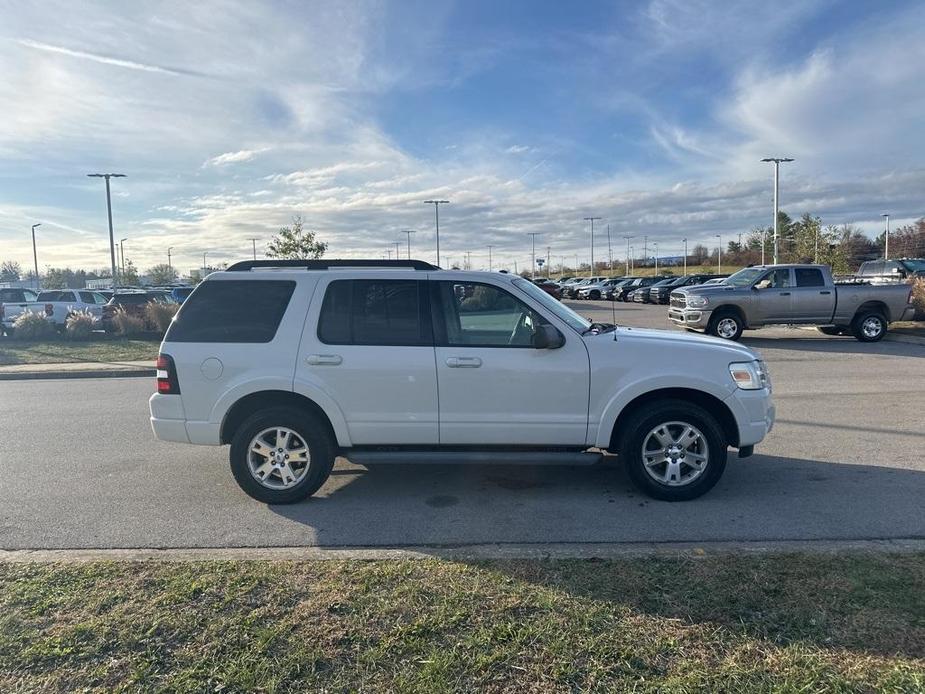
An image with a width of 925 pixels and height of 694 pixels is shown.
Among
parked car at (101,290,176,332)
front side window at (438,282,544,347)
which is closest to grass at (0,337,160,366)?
parked car at (101,290,176,332)

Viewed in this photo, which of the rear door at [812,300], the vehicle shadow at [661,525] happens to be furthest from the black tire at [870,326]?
the vehicle shadow at [661,525]

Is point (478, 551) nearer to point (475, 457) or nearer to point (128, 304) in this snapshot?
point (475, 457)

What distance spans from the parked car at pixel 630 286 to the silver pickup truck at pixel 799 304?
104 feet

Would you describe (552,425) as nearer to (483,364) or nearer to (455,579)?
(483,364)

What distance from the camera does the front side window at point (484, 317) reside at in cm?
509

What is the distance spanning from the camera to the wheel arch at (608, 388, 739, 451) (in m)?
5.10

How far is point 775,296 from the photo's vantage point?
16609 millimetres

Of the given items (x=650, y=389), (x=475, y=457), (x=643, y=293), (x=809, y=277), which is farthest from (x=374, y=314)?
(x=643, y=293)

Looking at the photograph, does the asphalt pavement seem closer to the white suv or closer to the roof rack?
the white suv

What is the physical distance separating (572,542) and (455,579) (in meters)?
1.03

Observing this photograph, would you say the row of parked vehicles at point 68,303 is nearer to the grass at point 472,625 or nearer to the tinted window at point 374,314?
the tinted window at point 374,314

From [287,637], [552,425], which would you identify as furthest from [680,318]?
[287,637]

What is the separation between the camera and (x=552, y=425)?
5066mm

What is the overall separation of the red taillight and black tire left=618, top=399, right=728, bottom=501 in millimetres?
→ 3548
